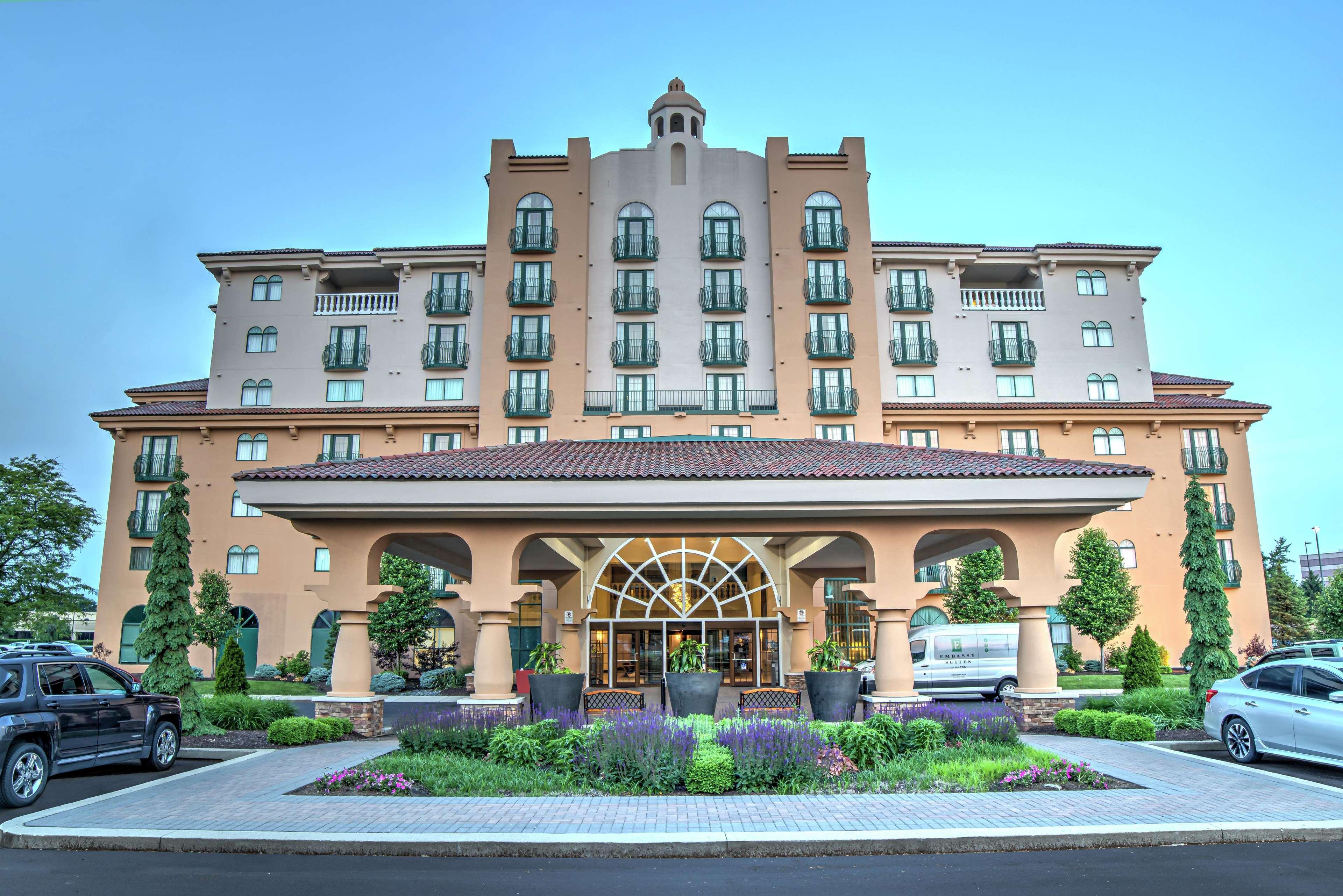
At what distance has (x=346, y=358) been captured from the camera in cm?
4172

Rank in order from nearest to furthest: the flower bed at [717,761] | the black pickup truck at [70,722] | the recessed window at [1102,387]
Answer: the black pickup truck at [70,722]
the flower bed at [717,761]
the recessed window at [1102,387]

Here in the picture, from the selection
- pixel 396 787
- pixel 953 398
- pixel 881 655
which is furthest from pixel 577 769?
pixel 953 398

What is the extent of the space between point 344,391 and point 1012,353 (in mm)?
31081

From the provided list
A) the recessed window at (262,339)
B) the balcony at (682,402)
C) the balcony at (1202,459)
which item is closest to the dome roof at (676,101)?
the balcony at (682,402)

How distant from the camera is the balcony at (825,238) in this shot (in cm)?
4047

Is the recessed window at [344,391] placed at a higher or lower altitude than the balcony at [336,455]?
higher

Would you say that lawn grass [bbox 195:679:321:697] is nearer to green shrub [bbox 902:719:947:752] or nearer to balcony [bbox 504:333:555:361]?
balcony [bbox 504:333:555:361]

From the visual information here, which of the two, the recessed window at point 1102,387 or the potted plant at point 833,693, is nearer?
the potted plant at point 833,693

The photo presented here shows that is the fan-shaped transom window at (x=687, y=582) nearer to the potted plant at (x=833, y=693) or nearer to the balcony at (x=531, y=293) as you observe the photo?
the potted plant at (x=833, y=693)

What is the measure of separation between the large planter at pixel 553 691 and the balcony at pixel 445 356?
2757 centimetres

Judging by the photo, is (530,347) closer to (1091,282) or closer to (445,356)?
(445,356)

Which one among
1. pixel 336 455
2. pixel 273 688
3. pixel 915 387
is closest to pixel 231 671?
pixel 273 688

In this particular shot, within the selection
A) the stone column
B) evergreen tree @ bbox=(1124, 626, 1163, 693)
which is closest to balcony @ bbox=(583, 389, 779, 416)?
evergreen tree @ bbox=(1124, 626, 1163, 693)

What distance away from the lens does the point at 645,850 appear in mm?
8336
